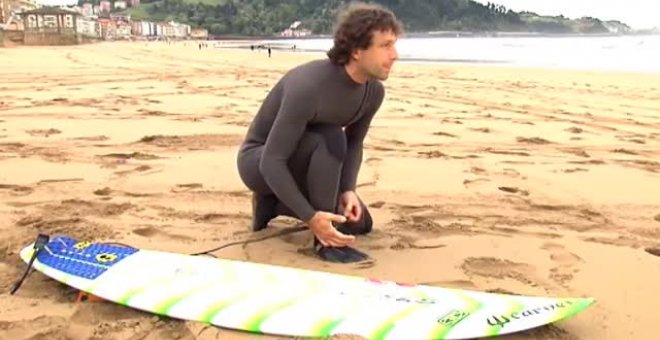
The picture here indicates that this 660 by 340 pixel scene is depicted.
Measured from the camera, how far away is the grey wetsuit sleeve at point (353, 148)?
2.94 metres

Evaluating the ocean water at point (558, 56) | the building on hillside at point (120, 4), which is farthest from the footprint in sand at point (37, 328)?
the building on hillside at point (120, 4)

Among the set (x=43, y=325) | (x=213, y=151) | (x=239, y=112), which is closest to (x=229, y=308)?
(x=43, y=325)

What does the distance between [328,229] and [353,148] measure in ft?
1.83

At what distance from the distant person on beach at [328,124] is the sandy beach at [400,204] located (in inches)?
9.7

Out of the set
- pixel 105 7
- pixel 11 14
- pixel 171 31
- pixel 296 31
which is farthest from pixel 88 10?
pixel 11 14

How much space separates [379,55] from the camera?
2539 mm

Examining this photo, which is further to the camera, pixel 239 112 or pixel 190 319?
pixel 239 112

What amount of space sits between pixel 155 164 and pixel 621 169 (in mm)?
3456

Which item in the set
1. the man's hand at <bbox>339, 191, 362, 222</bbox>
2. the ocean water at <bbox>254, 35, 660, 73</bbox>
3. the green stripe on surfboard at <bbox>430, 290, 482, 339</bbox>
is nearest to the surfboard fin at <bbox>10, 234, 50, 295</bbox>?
the man's hand at <bbox>339, 191, 362, 222</bbox>

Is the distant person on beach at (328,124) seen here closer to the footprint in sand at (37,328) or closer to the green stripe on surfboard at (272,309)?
the green stripe on surfboard at (272,309)

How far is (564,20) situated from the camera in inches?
5546

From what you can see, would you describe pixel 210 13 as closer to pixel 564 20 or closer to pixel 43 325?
pixel 564 20

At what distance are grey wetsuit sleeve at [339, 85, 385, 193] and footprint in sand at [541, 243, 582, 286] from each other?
3.14ft

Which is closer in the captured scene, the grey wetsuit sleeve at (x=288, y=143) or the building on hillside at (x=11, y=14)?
the grey wetsuit sleeve at (x=288, y=143)
